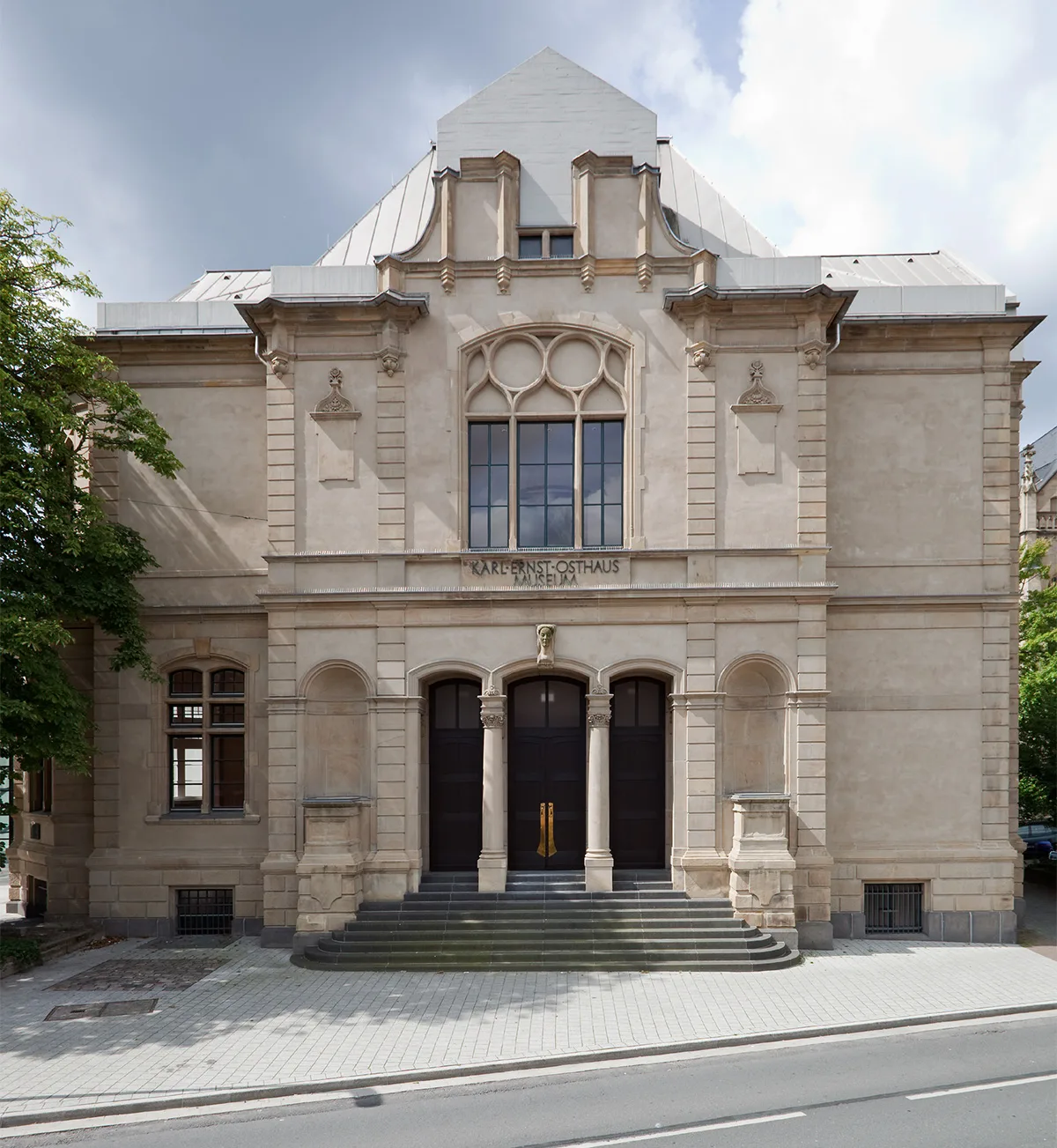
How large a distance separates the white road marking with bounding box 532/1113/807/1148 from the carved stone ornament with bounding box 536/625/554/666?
29.5 ft

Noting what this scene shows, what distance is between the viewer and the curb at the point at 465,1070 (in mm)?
10461

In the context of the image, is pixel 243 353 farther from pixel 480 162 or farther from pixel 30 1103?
pixel 30 1103

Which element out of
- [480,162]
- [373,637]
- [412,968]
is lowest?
[412,968]

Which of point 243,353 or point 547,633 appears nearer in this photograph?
point 547,633

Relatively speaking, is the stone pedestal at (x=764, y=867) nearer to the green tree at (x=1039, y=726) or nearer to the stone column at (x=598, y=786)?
the stone column at (x=598, y=786)

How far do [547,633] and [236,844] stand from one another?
8011mm

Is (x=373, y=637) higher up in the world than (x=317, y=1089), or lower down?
higher up

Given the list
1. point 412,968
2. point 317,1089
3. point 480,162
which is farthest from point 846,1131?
point 480,162

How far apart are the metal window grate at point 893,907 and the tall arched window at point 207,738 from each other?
13290mm

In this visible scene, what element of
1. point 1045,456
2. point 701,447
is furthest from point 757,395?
point 1045,456

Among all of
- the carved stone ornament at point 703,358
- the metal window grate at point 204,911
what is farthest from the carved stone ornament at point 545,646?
the metal window grate at point 204,911

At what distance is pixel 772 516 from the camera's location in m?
17.9

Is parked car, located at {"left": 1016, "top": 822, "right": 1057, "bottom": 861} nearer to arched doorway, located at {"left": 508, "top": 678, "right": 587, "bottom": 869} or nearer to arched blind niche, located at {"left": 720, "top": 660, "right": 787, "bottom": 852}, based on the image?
arched blind niche, located at {"left": 720, "top": 660, "right": 787, "bottom": 852}

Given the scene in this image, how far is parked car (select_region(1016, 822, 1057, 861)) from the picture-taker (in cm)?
2907
